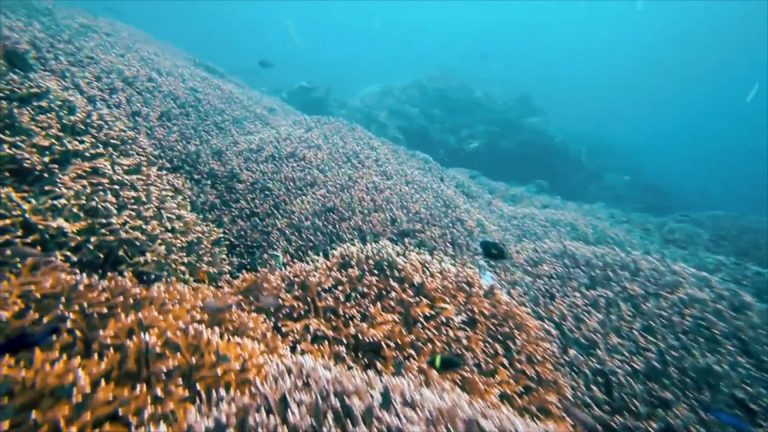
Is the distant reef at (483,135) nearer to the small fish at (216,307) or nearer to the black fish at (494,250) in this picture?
the black fish at (494,250)

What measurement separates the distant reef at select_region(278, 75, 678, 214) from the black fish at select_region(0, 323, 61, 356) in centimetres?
2094

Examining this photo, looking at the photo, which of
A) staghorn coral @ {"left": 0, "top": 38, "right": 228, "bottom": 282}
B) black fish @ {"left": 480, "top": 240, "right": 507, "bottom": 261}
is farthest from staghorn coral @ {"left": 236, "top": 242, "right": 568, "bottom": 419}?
staghorn coral @ {"left": 0, "top": 38, "right": 228, "bottom": 282}

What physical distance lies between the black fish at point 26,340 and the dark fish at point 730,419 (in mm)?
6967

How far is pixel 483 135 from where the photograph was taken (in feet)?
78.7

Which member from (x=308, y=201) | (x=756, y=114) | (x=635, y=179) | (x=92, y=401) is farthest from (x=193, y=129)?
(x=756, y=114)

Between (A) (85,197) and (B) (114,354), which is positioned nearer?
(B) (114,354)

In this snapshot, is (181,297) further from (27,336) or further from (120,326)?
(27,336)

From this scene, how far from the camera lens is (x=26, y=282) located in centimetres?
339

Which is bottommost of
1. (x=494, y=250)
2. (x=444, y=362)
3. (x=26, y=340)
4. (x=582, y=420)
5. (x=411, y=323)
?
(x=26, y=340)

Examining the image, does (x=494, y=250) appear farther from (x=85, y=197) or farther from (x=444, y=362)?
(x=85, y=197)

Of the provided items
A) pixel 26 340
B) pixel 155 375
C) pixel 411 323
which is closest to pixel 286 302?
pixel 411 323

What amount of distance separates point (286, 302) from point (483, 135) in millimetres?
21793

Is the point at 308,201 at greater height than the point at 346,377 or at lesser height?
greater

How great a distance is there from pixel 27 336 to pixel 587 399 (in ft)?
19.2
